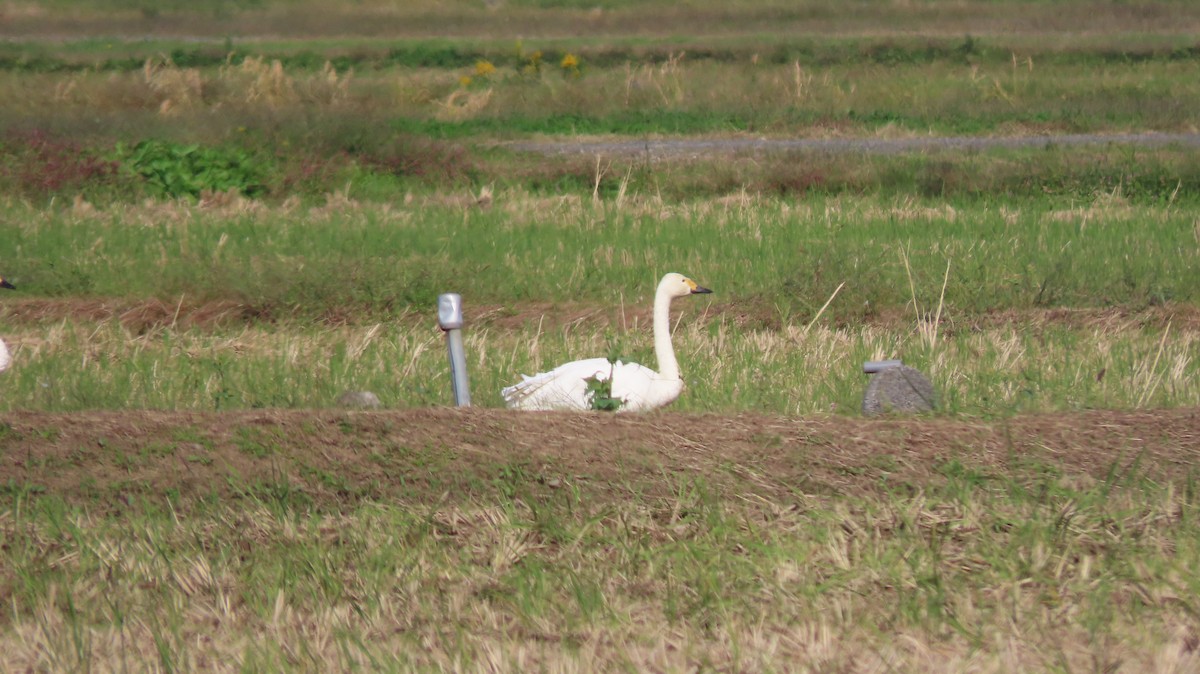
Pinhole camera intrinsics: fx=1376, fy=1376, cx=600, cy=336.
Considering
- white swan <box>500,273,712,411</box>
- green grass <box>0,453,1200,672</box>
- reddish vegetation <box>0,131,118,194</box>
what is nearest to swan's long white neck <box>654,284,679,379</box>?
white swan <box>500,273,712,411</box>

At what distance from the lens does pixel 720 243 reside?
12.6 meters

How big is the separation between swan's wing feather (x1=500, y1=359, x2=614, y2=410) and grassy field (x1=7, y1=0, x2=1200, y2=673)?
587 mm

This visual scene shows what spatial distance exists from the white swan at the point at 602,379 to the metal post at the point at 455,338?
1.21ft

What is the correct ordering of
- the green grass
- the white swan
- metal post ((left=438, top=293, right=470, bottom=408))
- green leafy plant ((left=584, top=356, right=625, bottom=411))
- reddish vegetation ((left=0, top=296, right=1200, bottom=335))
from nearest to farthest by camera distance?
the green grass, metal post ((left=438, top=293, right=470, bottom=408)), green leafy plant ((left=584, top=356, right=625, bottom=411)), the white swan, reddish vegetation ((left=0, top=296, right=1200, bottom=335))

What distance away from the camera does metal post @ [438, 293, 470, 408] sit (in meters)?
6.30

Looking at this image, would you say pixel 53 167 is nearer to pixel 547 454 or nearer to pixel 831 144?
pixel 831 144

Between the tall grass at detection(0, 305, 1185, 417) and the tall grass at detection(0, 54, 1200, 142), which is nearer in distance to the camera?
the tall grass at detection(0, 305, 1185, 417)

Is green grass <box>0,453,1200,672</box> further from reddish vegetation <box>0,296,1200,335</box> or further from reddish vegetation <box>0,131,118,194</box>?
reddish vegetation <box>0,131,118,194</box>

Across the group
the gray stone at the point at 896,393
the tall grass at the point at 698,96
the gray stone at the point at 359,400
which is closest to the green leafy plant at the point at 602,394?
the gray stone at the point at 359,400

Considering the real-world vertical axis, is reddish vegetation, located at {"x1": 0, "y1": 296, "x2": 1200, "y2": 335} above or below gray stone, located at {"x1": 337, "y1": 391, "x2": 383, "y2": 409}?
below

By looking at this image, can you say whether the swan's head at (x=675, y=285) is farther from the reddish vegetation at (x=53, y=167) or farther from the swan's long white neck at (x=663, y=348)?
the reddish vegetation at (x=53, y=167)

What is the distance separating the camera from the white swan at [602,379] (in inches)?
267

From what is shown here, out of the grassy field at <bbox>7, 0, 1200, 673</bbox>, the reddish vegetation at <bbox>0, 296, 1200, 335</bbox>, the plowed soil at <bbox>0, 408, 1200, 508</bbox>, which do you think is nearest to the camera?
the grassy field at <bbox>7, 0, 1200, 673</bbox>

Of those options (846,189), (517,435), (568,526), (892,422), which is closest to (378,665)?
(568,526)
